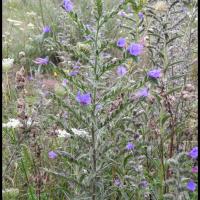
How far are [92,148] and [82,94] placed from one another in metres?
0.26

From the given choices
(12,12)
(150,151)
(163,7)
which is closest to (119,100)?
(150,151)

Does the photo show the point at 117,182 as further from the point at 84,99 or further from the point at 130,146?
the point at 84,99

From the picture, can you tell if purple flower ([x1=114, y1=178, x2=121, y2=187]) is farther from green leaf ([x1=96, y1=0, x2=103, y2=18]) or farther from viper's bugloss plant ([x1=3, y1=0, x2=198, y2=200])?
green leaf ([x1=96, y1=0, x2=103, y2=18])

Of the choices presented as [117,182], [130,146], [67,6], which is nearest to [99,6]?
[67,6]

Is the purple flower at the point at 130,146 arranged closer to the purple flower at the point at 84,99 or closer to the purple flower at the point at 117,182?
the purple flower at the point at 117,182

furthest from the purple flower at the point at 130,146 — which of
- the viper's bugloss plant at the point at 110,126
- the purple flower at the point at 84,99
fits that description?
the purple flower at the point at 84,99

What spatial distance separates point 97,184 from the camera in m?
2.14

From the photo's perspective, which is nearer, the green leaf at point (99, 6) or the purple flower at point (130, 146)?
the green leaf at point (99, 6)

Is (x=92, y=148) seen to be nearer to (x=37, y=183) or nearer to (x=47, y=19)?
(x=37, y=183)

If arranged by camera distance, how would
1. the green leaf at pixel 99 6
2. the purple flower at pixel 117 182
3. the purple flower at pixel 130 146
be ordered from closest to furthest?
the green leaf at pixel 99 6
the purple flower at pixel 130 146
the purple flower at pixel 117 182

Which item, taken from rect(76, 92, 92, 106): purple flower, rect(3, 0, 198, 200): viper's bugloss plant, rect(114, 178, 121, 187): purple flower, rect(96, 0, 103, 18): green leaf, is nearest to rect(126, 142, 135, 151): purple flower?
rect(3, 0, 198, 200): viper's bugloss plant

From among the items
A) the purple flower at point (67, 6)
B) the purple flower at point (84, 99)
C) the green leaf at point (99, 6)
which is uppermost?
the purple flower at point (67, 6)

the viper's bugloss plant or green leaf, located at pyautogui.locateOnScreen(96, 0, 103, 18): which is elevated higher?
green leaf, located at pyautogui.locateOnScreen(96, 0, 103, 18)

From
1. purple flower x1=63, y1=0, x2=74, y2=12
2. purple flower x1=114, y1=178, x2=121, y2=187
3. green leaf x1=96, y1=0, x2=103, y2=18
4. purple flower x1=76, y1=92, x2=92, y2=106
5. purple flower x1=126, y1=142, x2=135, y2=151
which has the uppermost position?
purple flower x1=63, y1=0, x2=74, y2=12
